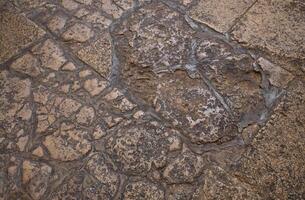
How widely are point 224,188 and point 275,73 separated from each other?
0.66m

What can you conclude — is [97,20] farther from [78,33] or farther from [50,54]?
[50,54]

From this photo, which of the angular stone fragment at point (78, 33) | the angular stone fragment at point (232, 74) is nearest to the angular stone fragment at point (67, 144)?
the angular stone fragment at point (78, 33)

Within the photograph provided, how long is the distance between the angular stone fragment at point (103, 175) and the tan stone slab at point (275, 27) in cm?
98

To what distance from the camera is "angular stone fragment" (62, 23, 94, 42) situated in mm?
2186

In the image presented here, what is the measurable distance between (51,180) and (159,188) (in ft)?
1.70

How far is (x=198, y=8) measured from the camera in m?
2.23

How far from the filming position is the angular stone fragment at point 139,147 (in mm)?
1841

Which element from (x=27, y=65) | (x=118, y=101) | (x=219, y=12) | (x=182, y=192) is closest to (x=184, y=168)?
(x=182, y=192)

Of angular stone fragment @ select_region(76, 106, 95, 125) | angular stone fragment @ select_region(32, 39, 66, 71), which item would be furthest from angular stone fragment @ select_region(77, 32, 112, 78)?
angular stone fragment @ select_region(76, 106, 95, 125)

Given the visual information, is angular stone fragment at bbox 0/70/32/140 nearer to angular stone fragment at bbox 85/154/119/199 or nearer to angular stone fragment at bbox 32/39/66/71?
angular stone fragment at bbox 32/39/66/71

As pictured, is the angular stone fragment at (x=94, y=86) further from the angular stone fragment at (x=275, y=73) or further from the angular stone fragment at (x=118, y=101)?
the angular stone fragment at (x=275, y=73)

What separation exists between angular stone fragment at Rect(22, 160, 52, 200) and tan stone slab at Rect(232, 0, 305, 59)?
1.22 metres

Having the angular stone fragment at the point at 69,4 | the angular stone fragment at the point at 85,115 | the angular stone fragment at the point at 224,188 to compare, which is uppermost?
the angular stone fragment at the point at 69,4

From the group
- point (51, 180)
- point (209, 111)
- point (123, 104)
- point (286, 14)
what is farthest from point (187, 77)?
point (51, 180)
